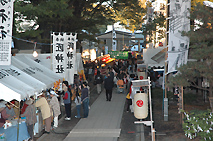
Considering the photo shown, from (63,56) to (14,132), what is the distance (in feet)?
24.2

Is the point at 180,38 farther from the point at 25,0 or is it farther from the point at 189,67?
the point at 25,0

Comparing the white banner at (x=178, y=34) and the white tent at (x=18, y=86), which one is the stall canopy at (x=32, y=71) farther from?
the white banner at (x=178, y=34)

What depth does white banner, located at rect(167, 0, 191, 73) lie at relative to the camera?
12.2 metres

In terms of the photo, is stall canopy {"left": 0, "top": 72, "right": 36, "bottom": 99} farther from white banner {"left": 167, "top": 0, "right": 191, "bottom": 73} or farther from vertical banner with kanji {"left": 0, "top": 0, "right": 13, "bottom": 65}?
white banner {"left": 167, "top": 0, "right": 191, "bottom": 73}

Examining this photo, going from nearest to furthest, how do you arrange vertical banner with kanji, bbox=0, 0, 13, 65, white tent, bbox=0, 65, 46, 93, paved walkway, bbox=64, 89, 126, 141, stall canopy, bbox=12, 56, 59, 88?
vertical banner with kanji, bbox=0, 0, 13, 65 < white tent, bbox=0, 65, 46, 93 < paved walkway, bbox=64, 89, 126, 141 < stall canopy, bbox=12, 56, 59, 88

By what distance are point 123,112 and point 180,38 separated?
5862 millimetres

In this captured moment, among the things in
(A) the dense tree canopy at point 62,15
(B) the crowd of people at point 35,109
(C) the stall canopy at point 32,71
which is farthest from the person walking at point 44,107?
(A) the dense tree canopy at point 62,15

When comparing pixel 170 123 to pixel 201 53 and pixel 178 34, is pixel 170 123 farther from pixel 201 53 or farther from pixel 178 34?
pixel 201 53

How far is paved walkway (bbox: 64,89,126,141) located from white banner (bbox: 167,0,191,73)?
12.1ft

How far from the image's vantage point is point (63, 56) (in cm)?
1681

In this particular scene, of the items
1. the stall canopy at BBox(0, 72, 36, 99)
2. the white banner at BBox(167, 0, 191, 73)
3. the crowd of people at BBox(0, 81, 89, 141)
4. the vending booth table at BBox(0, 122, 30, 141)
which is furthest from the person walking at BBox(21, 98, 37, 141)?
the white banner at BBox(167, 0, 191, 73)

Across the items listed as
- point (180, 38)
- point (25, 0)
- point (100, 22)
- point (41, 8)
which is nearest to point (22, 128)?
point (180, 38)

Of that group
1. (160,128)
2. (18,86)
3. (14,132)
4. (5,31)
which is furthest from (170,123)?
(5,31)

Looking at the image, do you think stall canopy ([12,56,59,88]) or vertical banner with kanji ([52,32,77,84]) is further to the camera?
vertical banner with kanji ([52,32,77,84])
